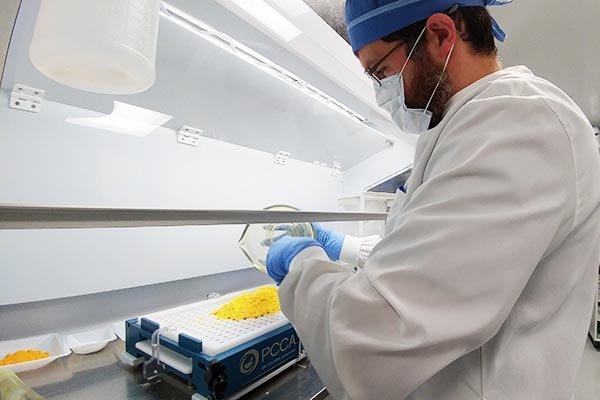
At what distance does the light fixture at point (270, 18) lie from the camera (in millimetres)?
926

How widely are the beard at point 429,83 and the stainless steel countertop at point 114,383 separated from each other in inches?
34.3

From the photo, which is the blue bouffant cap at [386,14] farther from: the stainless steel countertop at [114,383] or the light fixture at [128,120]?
the stainless steel countertop at [114,383]

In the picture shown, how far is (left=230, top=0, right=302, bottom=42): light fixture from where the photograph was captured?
3.04 ft

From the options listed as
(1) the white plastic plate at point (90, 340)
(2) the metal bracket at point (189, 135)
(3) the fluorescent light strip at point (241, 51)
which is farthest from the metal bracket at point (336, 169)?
(1) the white plastic plate at point (90, 340)

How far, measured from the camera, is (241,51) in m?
1.10

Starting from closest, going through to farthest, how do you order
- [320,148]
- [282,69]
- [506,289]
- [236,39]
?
[506,289], [236,39], [282,69], [320,148]

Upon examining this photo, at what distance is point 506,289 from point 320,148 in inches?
62.7

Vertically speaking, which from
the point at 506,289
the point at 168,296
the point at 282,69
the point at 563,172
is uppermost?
the point at 282,69

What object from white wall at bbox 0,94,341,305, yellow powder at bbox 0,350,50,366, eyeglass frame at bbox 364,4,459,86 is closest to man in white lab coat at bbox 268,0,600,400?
eyeglass frame at bbox 364,4,459,86

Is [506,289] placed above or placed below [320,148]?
below

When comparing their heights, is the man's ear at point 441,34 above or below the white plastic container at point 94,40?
above

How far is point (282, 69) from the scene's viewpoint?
124cm

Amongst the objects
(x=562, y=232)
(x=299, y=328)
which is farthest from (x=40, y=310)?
(x=562, y=232)

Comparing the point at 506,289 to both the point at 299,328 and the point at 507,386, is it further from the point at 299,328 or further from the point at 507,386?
Result: the point at 299,328
